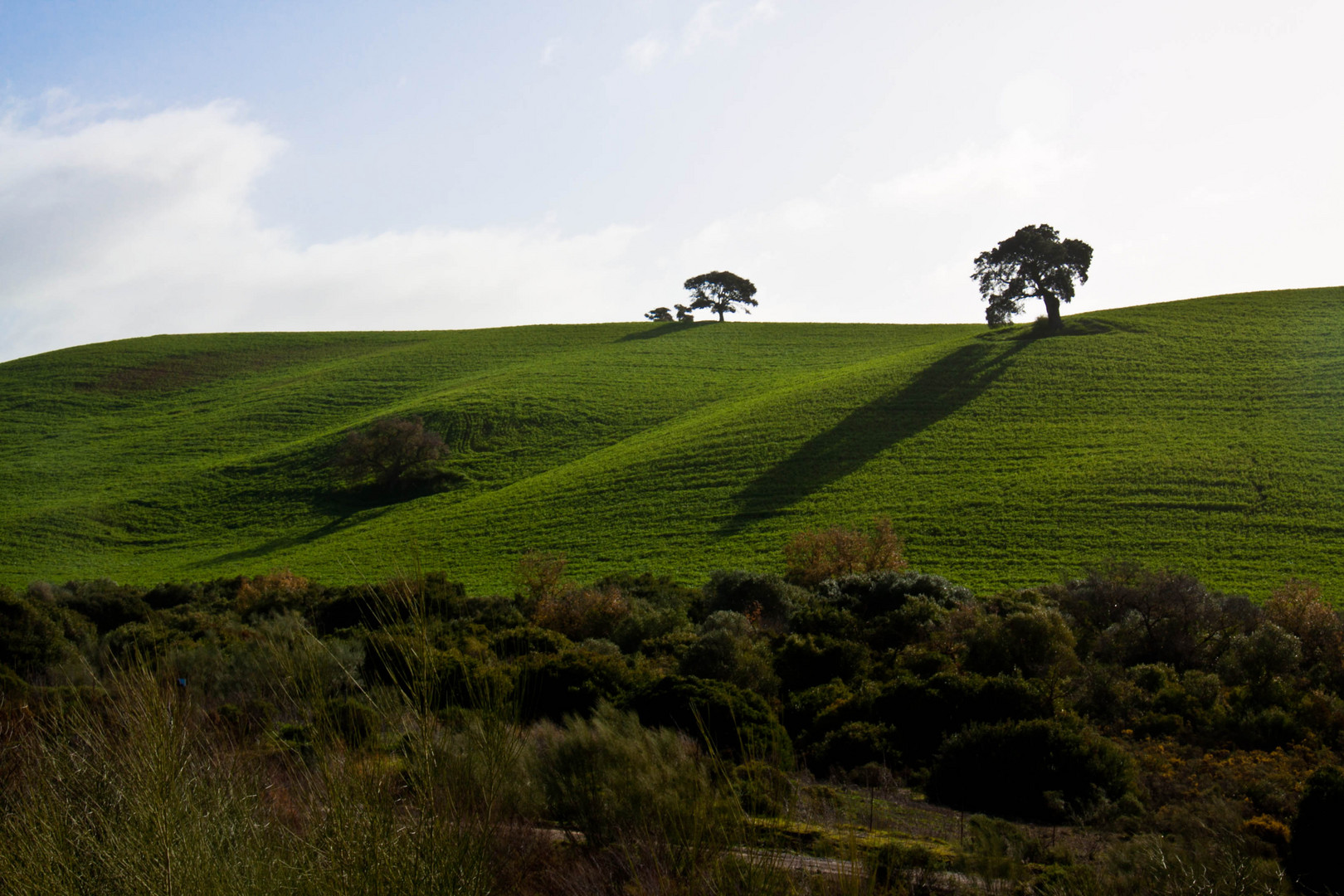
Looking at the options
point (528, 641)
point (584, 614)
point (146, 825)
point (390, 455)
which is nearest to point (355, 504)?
point (390, 455)

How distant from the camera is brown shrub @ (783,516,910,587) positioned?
27578 millimetres

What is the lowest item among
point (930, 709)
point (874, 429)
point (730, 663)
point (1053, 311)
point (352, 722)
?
point (930, 709)

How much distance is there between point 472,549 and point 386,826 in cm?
3648

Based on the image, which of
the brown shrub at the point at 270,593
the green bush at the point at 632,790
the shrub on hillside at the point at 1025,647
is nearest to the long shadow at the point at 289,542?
the brown shrub at the point at 270,593

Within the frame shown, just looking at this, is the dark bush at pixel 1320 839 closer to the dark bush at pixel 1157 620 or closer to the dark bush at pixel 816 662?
the dark bush at pixel 816 662

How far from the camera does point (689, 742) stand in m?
8.41

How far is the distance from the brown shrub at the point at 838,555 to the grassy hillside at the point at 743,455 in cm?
349

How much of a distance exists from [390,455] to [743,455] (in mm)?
20796

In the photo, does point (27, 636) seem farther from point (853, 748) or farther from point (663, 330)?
point (663, 330)

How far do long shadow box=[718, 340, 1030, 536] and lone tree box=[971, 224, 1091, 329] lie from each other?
3.35 m

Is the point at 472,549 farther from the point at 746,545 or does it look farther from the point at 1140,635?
the point at 1140,635

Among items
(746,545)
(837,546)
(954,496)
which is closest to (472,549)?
(746,545)

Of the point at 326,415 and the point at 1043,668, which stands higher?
the point at 326,415

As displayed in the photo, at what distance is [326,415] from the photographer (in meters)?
67.4
